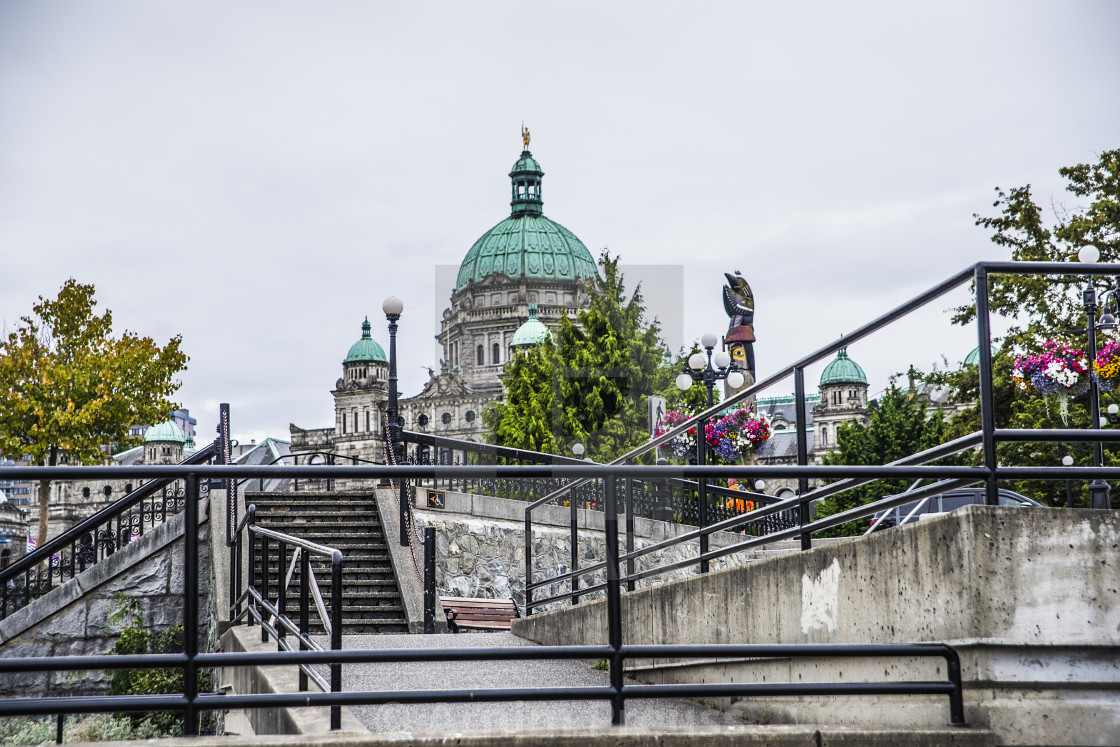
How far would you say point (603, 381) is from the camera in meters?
38.9

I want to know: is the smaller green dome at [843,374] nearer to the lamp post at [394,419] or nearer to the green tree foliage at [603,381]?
the green tree foliage at [603,381]

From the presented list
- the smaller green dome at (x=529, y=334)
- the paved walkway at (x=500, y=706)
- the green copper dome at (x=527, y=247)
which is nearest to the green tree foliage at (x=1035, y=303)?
the paved walkway at (x=500, y=706)

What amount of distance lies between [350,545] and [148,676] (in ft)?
11.0

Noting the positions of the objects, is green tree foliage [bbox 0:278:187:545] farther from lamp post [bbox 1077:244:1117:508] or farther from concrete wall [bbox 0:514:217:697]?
lamp post [bbox 1077:244:1117:508]

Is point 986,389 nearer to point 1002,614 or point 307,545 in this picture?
point 1002,614

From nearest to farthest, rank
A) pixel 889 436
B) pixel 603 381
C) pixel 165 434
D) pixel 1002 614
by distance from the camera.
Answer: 1. pixel 1002 614
2. pixel 603 381
3. pixel 889 436
4. pixel 165 434

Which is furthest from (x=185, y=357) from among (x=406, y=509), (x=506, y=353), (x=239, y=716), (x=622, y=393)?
(x=506, y=353)

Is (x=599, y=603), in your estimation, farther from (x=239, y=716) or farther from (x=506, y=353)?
(x=506, y=353)

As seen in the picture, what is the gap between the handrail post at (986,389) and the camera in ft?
12.2

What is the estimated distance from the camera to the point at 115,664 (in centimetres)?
350

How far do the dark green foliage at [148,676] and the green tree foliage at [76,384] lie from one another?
13283 millimetres

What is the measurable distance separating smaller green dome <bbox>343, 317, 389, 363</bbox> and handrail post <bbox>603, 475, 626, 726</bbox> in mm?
122426

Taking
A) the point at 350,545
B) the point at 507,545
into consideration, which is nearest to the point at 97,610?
the point at 350,545

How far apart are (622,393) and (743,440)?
69.2 feet
